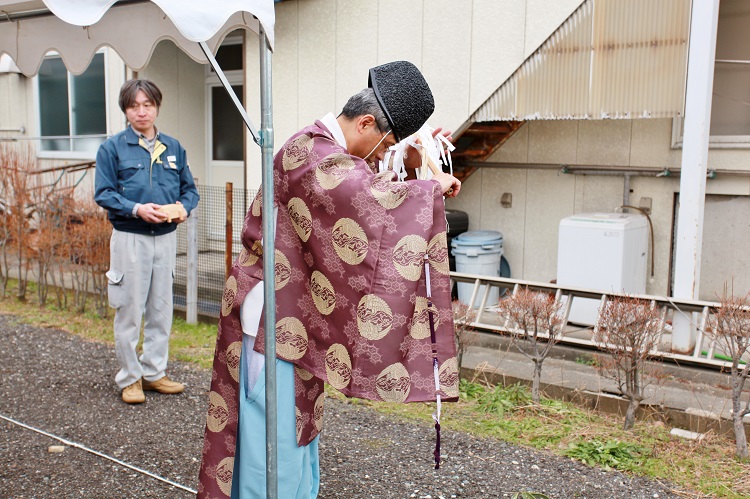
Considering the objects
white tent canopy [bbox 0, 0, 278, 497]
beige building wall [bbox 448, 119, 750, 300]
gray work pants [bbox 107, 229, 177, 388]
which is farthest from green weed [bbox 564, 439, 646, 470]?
beige building wall [bbox 448, 119, 750, 300]

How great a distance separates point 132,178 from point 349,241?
2.72 m

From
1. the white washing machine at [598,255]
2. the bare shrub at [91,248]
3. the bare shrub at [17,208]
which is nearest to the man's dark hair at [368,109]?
the white washing machine at [598,255]

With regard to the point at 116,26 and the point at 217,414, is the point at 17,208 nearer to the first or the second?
the point at 116,26

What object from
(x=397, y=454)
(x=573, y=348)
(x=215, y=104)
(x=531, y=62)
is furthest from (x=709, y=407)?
(x=215, y=104)

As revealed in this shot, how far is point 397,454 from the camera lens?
13.3 ft

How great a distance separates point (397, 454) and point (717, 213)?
4263mm

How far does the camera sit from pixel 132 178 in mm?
4566

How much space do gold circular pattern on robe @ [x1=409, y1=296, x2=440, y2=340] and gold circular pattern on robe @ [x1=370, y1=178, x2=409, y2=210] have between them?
310 mm

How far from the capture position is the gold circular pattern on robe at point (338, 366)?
2.33 m

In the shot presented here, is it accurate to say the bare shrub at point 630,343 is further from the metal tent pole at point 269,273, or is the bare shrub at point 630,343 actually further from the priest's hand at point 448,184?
the metal tent pole at point 269,273

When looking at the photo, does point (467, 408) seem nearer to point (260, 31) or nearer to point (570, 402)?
point (570, 402)

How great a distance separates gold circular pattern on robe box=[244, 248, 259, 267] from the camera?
2574 mm

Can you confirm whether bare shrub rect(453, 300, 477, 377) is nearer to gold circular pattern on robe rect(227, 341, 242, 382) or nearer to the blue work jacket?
the blue work jacket

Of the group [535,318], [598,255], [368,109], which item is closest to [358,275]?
[368,109]
